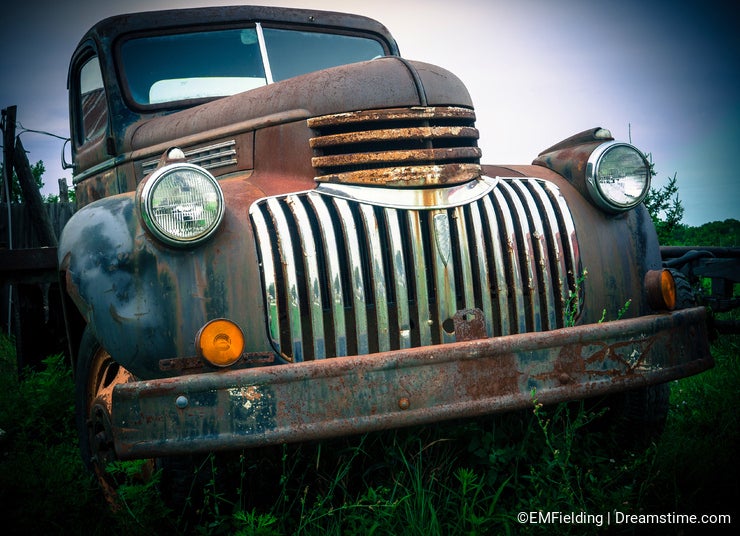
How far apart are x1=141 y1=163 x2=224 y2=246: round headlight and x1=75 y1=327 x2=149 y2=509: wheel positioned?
60 cm

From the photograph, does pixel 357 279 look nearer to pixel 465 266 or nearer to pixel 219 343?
pixel 465 266

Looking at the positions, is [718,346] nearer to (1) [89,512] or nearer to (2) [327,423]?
(2) [327,423]

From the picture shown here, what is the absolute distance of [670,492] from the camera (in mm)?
2414

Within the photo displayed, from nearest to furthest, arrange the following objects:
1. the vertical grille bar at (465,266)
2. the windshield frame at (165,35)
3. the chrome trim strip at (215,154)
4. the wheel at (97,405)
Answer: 1. the vertical grille bar at (465,266)
2. the wheel at (97,405)
3. the chrome trim strip at (215,154)
4. the windshield frame at (165,35)

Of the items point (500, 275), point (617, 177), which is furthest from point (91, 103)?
point (617, 177)

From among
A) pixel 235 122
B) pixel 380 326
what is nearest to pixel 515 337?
pixel 380 326

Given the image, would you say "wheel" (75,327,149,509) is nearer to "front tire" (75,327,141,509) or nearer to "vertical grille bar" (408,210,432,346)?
"front tire" (75,327,141,509)

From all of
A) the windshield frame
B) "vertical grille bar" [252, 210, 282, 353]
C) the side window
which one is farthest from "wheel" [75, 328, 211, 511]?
the side window

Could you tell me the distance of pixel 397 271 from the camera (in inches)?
91.8

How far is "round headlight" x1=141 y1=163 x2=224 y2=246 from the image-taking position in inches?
85.7

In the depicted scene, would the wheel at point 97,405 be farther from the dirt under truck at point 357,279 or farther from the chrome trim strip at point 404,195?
the chrome trim strip at point 404,195

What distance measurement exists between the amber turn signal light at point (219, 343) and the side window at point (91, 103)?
2256 mm

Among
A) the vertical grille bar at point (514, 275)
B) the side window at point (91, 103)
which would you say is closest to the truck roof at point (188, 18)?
the side window at point (91, 103)

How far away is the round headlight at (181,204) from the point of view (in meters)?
2.18
